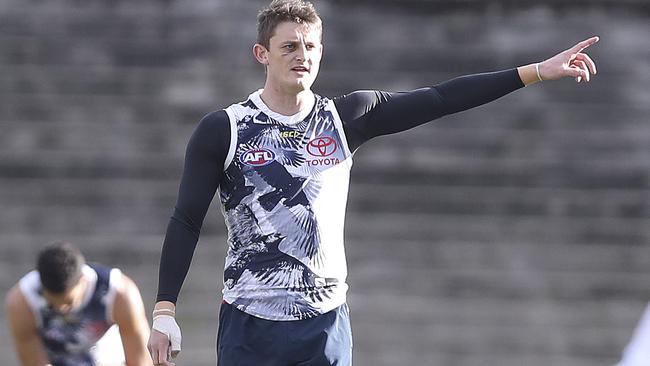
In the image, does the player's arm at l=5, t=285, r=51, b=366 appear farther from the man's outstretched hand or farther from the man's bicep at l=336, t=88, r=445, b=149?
the man's outstretched hand

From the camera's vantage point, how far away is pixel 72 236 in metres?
10.8

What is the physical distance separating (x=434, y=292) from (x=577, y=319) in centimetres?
121

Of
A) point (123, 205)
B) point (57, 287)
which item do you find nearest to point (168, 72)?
point (123, 205)

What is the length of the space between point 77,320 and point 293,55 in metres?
2.36

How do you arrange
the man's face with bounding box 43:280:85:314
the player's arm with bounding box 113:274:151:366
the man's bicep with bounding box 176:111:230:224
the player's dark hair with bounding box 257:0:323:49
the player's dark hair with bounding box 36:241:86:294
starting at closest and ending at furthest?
the man's bicep with bounding box 176:111:230:224
the player's dark hair with bounding box 257:0:323:49
the player's dark hair with bounding box 36:241:86:294
the man's face with bounding box 43:280:85:314
the player's arm with bounding box 113:274:151:366

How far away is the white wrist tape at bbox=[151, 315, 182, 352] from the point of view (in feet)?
14.2

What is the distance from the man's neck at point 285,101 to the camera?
14.9ft

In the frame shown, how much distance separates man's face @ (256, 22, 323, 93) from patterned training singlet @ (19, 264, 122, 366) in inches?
84.0

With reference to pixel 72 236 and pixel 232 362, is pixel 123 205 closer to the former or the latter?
pixel 72 236

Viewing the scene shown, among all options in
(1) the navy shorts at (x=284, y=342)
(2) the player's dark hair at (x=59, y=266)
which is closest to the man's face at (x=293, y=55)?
(1) the navy shorts at (x=284, y=342)

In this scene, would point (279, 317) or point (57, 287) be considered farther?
point (57, 287)

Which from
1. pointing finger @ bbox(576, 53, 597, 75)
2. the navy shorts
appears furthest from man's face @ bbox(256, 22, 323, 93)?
pointing finger @ bbox(576, 53, 597, 75)

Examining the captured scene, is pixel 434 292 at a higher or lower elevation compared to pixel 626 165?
lower

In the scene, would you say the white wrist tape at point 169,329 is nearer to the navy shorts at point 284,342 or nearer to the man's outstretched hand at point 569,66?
the navy shorts at point 284,342
